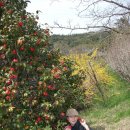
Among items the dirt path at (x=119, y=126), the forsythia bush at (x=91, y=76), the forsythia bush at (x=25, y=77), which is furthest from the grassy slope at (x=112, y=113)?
the forsythia bush at (x=25, y=77)

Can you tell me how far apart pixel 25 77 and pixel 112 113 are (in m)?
11.8

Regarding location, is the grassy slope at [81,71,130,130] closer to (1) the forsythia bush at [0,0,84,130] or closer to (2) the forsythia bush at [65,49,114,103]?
(2) the forsythia bush at [65,49,114,103]

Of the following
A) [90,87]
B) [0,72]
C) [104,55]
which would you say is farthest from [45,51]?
[104,55]

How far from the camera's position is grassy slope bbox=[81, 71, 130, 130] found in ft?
56.3

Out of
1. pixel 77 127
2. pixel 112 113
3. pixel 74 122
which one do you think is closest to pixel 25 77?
pixel 74 122

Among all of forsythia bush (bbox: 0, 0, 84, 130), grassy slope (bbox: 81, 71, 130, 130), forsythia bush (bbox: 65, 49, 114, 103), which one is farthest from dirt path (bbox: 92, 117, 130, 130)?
forsythia bush (bbox: 65, 49, 114, 103)

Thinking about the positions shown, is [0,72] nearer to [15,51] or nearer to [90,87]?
[15,51]

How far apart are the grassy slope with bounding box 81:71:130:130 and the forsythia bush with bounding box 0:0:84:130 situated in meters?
6.23

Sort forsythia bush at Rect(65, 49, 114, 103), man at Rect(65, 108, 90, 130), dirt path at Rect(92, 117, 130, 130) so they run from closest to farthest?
man at Rect(65, 108, 90, 130) < dirt path at Rect(92, 117, 130, 130) < forsythia bush at Rect(65, 49, 114, 103)

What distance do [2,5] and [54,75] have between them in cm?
217

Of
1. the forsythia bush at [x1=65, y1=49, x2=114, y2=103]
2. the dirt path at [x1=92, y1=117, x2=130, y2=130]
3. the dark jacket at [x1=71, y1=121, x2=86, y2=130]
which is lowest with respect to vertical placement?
the dirt path at [x1=92, y1=117, x2=130, y2=130]

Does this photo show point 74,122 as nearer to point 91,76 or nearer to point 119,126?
point 119,126

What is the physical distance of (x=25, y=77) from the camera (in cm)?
973

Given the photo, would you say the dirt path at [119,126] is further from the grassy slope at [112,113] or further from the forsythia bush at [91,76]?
the forsythia bush at [91,76]
